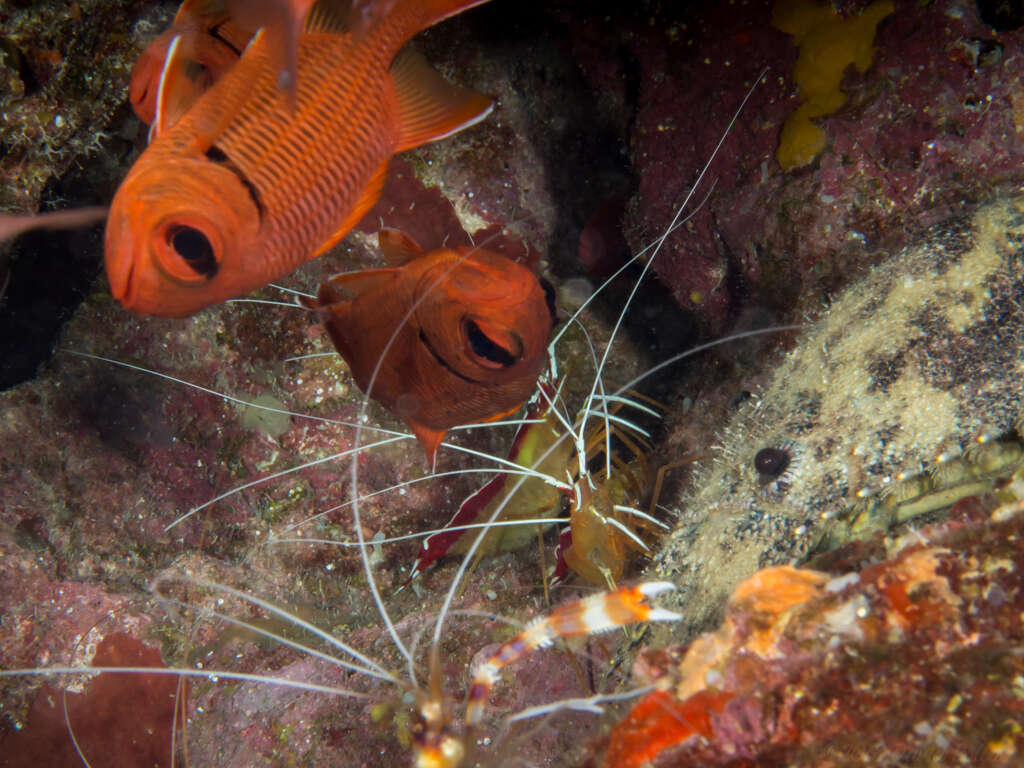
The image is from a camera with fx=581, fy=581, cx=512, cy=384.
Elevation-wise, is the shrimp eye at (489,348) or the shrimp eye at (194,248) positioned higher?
the shrimp eye at (194,248)

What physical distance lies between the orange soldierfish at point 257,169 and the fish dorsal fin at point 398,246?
0.63 m

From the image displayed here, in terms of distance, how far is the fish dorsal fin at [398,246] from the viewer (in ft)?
10.3

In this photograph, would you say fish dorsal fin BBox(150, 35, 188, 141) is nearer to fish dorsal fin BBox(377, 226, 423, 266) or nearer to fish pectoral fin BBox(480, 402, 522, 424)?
fish dorsal fin BBox(377, 226, 423, 266)

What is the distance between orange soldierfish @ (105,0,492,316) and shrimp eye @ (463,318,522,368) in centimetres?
76

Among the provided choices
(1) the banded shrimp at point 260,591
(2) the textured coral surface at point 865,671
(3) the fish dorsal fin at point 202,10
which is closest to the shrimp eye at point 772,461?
(2) the textured coral surface at point 865,671

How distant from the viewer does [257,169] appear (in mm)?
2162

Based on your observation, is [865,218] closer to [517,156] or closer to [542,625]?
[517,156]

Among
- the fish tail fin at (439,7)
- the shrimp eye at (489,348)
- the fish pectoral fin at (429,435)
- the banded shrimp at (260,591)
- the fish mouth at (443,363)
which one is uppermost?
the fish tail fin at (439,7)

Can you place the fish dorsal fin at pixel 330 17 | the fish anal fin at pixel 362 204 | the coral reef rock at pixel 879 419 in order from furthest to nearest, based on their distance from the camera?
1. the fish anal fin at pixel 362 204
2. the fish dorsal fin at pixel 330 17
3. the coral reef rock at pixel 879 419

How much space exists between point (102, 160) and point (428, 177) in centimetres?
208

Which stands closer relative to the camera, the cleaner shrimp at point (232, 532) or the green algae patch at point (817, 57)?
the green algae patch at point (817, 57)

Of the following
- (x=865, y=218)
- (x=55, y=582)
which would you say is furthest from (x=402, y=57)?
(x=55, y=582)

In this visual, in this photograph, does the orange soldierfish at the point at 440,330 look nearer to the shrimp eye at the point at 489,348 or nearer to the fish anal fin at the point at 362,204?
the shrimp eye at the point at 489,348

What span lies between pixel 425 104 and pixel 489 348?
1139 millimetres
